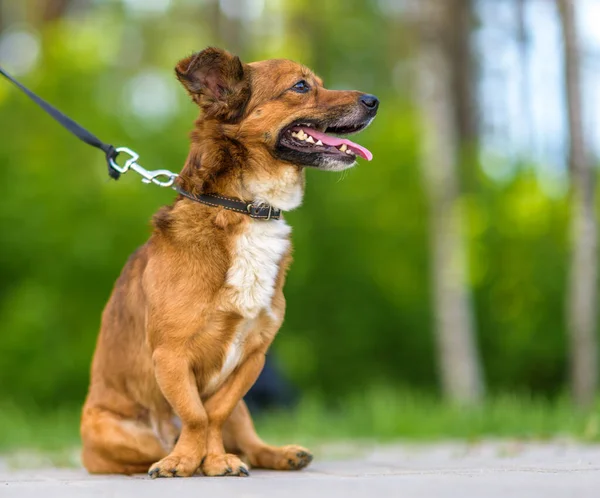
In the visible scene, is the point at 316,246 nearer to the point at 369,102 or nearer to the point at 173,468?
the point at 369,102

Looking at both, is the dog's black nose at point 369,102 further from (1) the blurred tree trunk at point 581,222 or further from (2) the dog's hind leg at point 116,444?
(1) the blurred tree trunk at point 581,222

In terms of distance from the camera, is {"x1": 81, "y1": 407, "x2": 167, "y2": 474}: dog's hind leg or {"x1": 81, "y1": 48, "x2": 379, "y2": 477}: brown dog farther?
{"x1": 81, "y1": 407, "x2": 167, "y2": 474}: dog's hind leg

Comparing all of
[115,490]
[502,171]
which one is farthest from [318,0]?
[115,490]

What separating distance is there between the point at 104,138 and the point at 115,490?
10950 millimetres

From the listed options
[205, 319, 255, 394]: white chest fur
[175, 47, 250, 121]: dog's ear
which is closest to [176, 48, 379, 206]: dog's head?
[175, 47, 250, 121]: dog's ear

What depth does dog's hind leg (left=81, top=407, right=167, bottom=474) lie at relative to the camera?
14.7 ft

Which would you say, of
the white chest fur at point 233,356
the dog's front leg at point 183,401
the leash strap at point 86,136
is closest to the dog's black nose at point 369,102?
the white chest fur at point 233,356

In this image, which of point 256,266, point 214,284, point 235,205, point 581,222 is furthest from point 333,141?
point 581,222

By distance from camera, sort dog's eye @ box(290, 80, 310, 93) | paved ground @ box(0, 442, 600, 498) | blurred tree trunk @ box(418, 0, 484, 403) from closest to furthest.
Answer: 1. paved ground @ box(0, 442, 600, 498)
2. dog's eye @ box(290, 80, 310, 93)
3. blurred tree trunk @ box(418, 0, 484, 403)

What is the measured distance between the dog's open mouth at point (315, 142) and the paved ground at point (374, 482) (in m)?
1.48

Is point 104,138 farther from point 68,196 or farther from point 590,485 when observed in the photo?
point 590,485

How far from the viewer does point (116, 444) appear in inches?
177

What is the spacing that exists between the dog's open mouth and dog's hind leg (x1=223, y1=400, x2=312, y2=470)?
126 cm

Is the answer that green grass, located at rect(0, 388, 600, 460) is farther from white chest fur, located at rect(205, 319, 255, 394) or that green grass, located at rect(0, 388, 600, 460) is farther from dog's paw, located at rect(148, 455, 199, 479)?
dog's paw, located at rect(148, 455, 199, 479)
